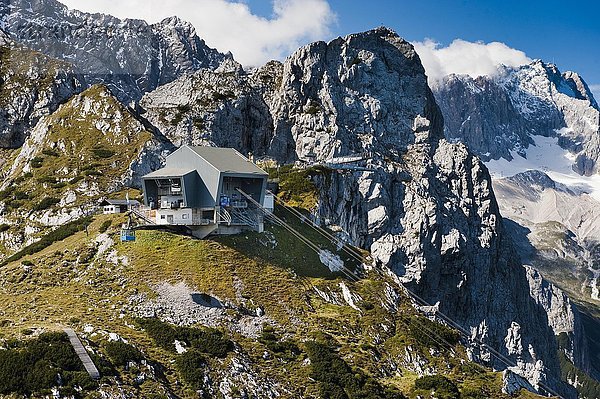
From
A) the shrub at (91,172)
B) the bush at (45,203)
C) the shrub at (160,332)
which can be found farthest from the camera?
the shrub at (91,172)

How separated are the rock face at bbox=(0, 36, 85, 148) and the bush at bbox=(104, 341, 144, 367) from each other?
124534 millimetres

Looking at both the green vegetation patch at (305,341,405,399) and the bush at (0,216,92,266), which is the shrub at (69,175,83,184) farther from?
the green vegetation patch at (305,341,405,399)

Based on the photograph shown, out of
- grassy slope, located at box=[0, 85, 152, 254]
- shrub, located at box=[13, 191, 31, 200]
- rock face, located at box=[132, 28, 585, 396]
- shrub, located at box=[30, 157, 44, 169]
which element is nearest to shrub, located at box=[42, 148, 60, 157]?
grassy slope, located at box=[0, 85, 152, 254]

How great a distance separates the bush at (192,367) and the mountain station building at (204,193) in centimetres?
2314

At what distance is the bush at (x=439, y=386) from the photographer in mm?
49062

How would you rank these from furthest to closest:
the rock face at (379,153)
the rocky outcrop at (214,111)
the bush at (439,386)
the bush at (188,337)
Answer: the rock face at (379,153), the rocky outcrop at (214,111), the bush at (439,386), the bush at (188,337)

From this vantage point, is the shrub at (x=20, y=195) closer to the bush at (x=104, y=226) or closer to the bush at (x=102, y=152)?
the bush at (x=102, y=152)

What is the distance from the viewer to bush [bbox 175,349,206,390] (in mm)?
43625

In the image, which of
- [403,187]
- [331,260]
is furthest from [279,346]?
[403,187]

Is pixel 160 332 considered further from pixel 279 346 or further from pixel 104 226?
pixel 104 226

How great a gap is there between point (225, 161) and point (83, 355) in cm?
3530

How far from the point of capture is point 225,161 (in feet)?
237

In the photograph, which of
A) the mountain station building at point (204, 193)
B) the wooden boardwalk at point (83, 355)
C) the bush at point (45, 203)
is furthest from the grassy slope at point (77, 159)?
the wooden boardwalk at point (83, 355)

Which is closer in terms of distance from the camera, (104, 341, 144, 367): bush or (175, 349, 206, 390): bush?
(104, 341, 144, 367): bush
